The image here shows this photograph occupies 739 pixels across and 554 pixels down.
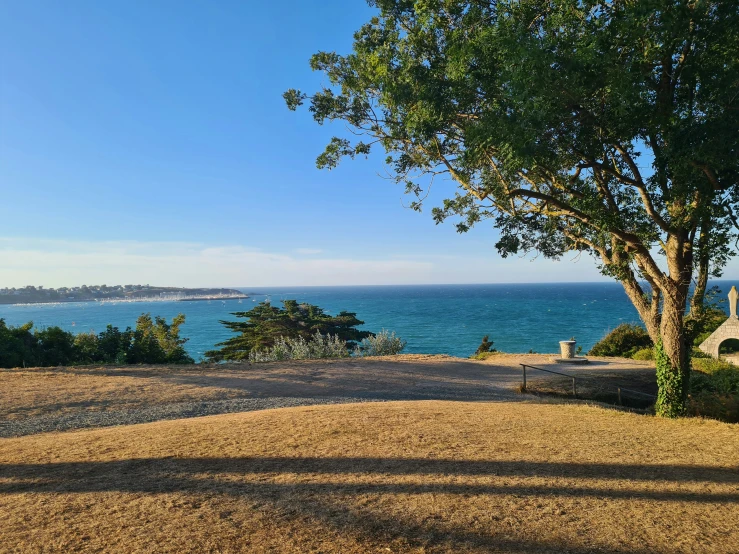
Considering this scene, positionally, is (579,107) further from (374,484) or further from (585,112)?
(374,484)

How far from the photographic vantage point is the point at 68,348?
17750mm

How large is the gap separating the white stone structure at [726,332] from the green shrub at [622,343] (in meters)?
4.65

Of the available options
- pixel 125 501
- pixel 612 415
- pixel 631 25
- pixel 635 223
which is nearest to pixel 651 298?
pixel 635 223

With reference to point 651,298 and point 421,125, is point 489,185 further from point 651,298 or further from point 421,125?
point 651,298

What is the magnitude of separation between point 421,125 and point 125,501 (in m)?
7.27

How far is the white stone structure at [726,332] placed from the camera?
18.3 m

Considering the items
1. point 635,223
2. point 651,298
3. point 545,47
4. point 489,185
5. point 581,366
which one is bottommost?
point 581,366

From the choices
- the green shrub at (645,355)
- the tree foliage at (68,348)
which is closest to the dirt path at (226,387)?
the tree foliage at (68,348)

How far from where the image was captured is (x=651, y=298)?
34.6 ft

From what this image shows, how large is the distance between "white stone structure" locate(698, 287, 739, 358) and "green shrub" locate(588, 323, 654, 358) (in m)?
4.65

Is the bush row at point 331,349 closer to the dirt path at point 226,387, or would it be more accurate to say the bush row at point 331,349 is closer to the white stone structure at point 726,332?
the dirt path at point 226,387

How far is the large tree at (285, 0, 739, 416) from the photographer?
6.46 metres

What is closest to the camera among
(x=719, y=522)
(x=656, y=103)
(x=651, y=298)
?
(x=719, y=522)

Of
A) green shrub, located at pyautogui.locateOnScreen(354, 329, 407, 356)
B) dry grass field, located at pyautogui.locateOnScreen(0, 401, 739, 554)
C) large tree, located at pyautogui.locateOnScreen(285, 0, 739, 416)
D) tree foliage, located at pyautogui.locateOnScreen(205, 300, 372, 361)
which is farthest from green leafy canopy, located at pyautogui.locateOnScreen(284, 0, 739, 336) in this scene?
tree foliage, located at pyautogui.locateOnScreen(205, 300, 372, 361)
